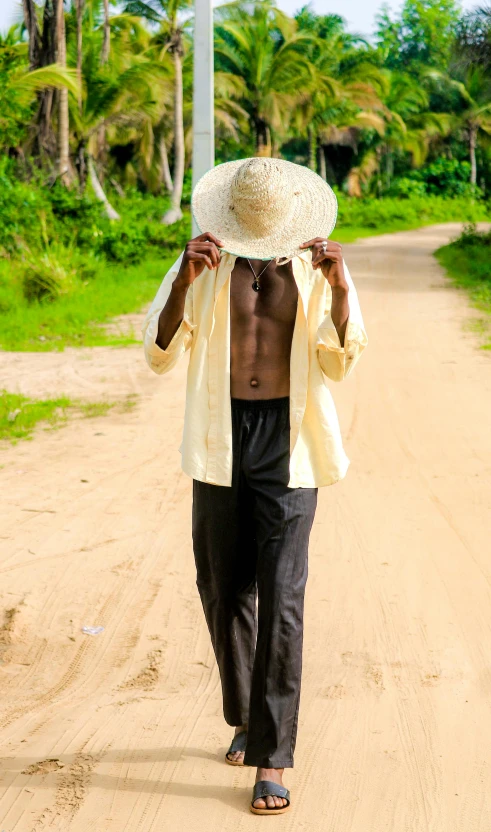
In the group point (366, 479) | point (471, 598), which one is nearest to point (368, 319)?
point (366, 479)

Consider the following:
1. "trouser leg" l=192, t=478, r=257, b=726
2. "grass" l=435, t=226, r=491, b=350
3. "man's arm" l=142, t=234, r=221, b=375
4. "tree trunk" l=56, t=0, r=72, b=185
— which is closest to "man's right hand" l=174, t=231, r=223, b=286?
Result: "man's arm" l=142, t=234, r=221, b=375

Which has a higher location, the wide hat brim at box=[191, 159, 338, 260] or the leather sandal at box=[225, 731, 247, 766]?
the wide hat brim at box=[191, 159, 338, 260]

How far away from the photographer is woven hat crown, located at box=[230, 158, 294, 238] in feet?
9.93

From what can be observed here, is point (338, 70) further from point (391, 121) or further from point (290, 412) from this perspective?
point (290, 412)

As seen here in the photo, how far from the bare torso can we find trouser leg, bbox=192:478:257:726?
12.2 inches

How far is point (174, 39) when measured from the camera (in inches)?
1016

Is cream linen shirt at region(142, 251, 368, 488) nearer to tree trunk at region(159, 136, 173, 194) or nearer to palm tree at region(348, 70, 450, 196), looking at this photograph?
tree trunk at region(159, 136, 173, 194)

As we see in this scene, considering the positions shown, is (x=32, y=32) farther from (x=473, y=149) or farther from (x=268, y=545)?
(x=473, y=149)

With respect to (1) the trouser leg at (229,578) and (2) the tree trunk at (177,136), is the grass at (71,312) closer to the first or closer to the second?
(1) the trouser leg at (229,578)

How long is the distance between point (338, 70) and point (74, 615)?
3324cm

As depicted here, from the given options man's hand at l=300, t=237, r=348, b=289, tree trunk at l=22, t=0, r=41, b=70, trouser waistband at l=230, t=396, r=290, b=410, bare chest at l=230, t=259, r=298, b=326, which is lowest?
trouser waistband at l=230, t=396, r=290, b=410

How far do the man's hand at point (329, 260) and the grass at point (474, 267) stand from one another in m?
7.99

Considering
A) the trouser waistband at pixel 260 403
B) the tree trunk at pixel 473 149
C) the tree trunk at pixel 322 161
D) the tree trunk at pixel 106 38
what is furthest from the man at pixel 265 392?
the tree trunk at pixel 473 149

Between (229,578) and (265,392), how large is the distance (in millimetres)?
603
